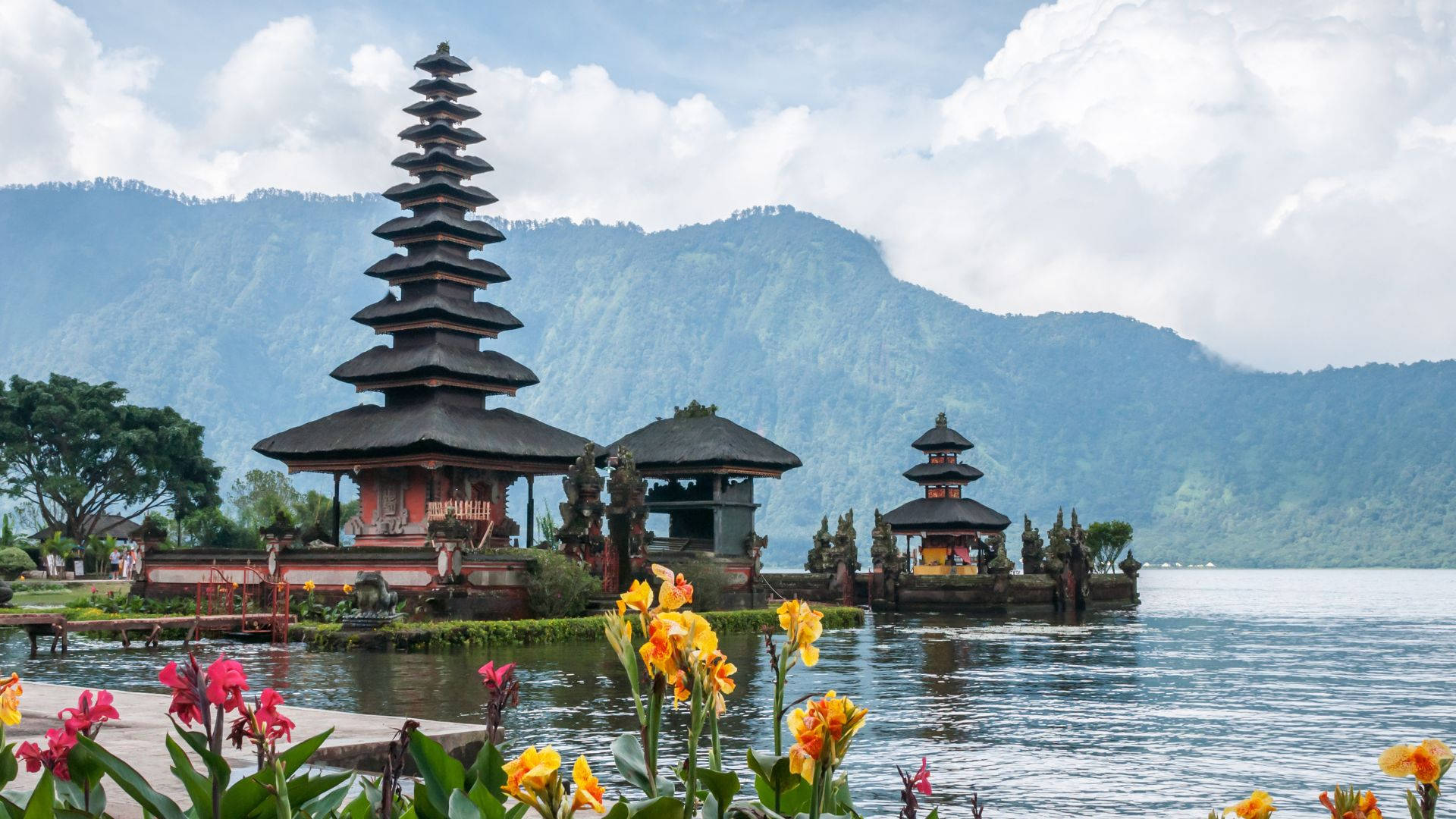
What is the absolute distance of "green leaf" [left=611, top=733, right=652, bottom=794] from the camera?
154 inches

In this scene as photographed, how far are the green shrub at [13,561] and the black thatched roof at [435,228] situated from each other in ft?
63.9

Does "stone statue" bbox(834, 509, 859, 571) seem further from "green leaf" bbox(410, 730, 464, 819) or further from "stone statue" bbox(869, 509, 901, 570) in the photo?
"green leaf" bbox(410, 730, 464, 819)

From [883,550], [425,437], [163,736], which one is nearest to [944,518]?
[883,550]

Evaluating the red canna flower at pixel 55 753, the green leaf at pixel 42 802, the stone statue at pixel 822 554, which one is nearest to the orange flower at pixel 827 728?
the green leaf at pixel 42 802

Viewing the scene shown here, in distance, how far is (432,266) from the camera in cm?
4825

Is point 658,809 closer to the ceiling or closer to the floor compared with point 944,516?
closer to the floor

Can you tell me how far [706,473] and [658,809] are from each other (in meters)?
48.3

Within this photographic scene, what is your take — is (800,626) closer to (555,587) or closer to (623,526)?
(555,587)

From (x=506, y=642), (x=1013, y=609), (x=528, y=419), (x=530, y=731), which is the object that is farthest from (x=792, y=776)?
(x=1013, y=609)

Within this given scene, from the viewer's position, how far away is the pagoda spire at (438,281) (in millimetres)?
46625

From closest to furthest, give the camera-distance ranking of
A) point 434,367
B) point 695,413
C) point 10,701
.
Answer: point 10,701
point 434,367
point 695,413

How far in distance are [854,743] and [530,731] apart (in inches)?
160

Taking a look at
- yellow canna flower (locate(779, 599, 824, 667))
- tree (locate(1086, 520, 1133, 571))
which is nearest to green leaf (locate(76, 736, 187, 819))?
yellow canna flower (locate(779, 599, 824, 667))

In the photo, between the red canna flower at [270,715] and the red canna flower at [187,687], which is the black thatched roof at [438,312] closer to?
the red canna flower at [270,715]
